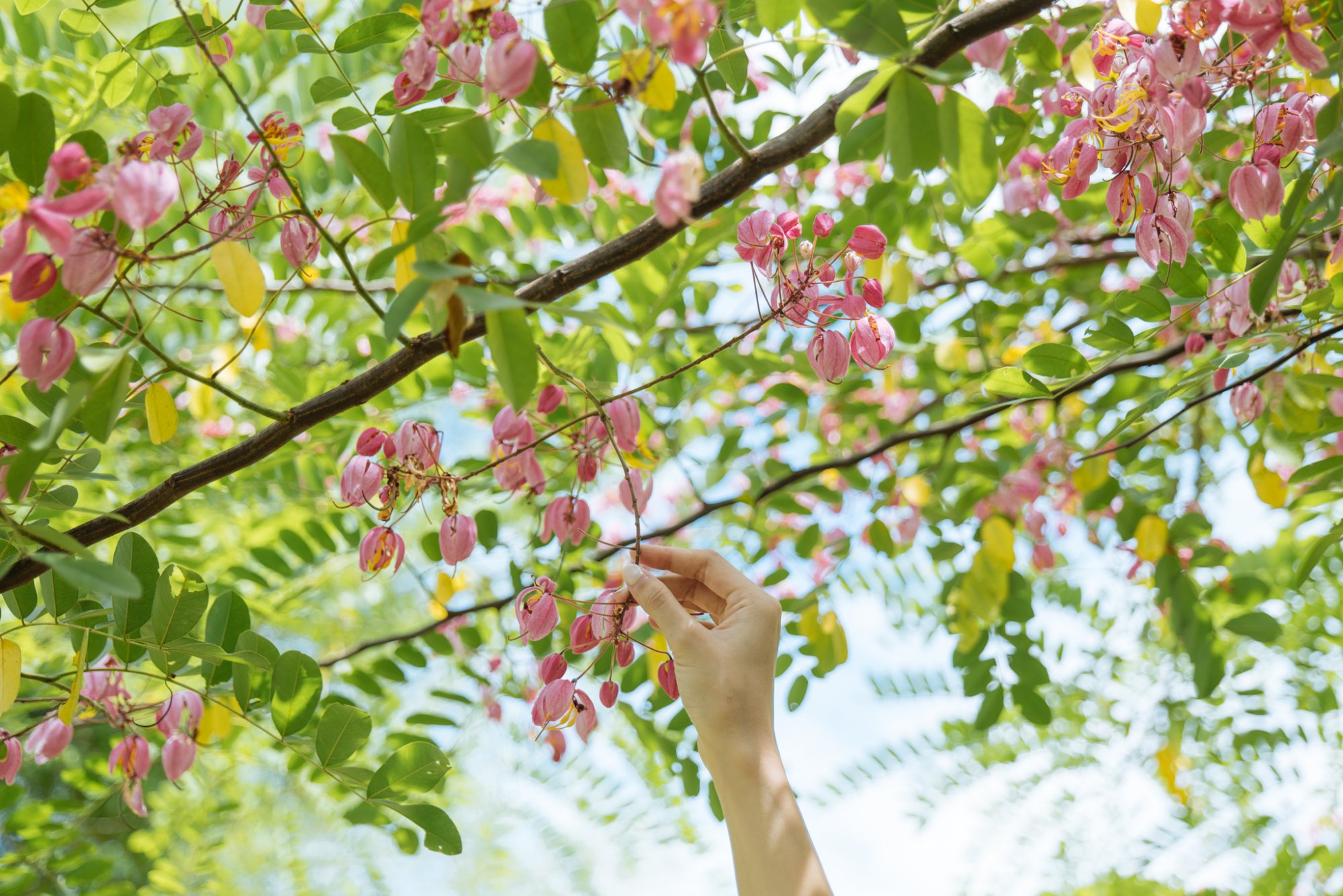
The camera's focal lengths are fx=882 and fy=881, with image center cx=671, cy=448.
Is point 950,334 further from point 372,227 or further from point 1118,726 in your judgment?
point 1118,726

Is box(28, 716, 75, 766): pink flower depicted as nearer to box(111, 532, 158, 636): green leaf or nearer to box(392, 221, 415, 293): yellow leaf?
box(111, 532, 158, 636): green leaf

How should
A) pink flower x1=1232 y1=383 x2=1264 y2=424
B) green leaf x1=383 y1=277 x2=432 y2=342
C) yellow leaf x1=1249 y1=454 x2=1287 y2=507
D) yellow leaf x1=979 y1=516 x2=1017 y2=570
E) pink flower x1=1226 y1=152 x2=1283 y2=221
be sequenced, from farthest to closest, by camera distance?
yellow leaf x1=979 y1=516 x2=1017 y2=570
yellow leaf x1=1249 y1=454 x2=1287 y2=507
pink flower x1=1232 y1=383 x2=1264 y2=424
pink flower x1=1226 y1=152 x2=1283 y2=221
green leaf x1=383 y1=277 x2=432 y2=342

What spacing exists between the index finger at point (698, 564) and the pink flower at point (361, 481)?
272 millimetres

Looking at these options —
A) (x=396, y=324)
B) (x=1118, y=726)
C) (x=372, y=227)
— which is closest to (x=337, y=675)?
(x=372, y=227)

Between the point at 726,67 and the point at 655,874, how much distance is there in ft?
9.77

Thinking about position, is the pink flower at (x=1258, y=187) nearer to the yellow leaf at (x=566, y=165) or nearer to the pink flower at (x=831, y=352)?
the pink flower at (x=831, y=352)

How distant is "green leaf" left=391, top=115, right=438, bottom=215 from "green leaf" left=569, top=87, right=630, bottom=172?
10 centimetres

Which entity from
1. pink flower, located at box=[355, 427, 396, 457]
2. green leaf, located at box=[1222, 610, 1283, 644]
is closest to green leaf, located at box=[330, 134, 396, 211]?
pink flower, located at box=[355, 427, 396, 457]

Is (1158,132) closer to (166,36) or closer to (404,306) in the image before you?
(404,306)

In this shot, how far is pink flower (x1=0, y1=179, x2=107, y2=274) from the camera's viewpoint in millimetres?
485

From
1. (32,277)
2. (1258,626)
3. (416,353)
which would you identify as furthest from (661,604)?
(1258,626)

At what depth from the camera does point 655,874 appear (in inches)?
122

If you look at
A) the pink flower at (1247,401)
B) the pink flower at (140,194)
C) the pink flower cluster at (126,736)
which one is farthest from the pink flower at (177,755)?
the pink flower at (1247,401)

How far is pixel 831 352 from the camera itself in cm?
75
